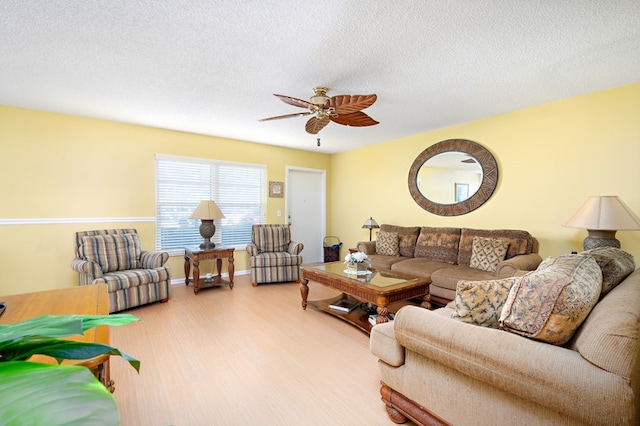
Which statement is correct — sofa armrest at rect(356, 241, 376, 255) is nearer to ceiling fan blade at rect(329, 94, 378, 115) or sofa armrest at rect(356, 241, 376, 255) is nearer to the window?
the window

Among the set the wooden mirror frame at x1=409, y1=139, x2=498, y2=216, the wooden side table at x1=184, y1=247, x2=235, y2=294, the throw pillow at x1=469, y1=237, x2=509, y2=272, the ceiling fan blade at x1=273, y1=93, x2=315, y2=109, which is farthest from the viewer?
the wooden side table at x1=184, y1=247, x2=235, y2=294

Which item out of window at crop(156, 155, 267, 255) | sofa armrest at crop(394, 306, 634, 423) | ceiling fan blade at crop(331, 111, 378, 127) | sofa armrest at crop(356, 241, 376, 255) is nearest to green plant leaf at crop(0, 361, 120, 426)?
sofa armrest at crop(394, 306, 634, 423)

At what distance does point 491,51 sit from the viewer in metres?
2.23

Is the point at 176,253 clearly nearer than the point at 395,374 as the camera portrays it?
No

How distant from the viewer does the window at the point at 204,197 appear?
14.4 ft

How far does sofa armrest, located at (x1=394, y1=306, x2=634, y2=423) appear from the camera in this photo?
1.01m

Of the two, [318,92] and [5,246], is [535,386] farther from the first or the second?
[5,246]

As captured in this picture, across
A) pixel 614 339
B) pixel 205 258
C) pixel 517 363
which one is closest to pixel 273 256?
pixel 205 258

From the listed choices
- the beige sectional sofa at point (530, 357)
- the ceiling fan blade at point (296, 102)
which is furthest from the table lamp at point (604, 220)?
the ceiling fan blade at point (296, 102)

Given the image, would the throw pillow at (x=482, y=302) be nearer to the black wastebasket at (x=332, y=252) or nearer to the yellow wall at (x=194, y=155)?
the yellow wall at (x=194, y=155)

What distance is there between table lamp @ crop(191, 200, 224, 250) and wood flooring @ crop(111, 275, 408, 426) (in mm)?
1090

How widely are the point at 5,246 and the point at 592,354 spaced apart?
16.8ft

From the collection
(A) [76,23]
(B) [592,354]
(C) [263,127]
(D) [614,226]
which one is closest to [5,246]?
(A) [76,23]

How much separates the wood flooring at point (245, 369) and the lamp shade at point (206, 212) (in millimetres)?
1308
